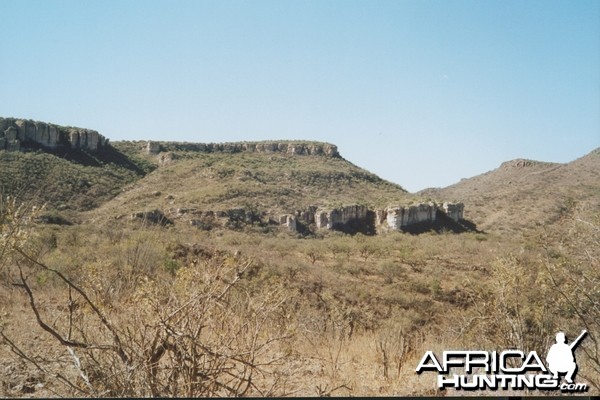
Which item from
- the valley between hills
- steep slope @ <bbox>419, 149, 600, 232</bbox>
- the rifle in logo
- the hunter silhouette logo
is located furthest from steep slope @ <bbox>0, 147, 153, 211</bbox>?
steep slope @ <bbox>419, 149, 600, 232</bbox>

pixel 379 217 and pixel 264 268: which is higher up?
pixel 379 217

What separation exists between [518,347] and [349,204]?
4464 centimetres

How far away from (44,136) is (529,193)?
2148 inches

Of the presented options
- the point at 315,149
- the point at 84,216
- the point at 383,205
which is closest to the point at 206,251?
the point at 84,216

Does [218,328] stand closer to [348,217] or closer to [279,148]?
[348,217]

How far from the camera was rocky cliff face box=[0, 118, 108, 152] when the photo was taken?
39.8m

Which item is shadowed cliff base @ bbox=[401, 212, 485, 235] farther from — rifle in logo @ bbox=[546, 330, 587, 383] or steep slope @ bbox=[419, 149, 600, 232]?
rifle in logo @ bbox=[546, 330, 587, 383]

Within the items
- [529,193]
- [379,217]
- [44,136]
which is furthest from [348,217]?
[44,136]

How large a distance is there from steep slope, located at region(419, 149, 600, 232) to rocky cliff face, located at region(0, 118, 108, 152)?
4706cm

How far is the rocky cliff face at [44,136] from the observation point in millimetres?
39844

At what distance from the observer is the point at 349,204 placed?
158 feet

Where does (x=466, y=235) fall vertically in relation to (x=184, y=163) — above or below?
below

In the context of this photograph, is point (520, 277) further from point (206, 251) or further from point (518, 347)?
point (206, 251)

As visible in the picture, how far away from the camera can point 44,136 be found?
4450cm
